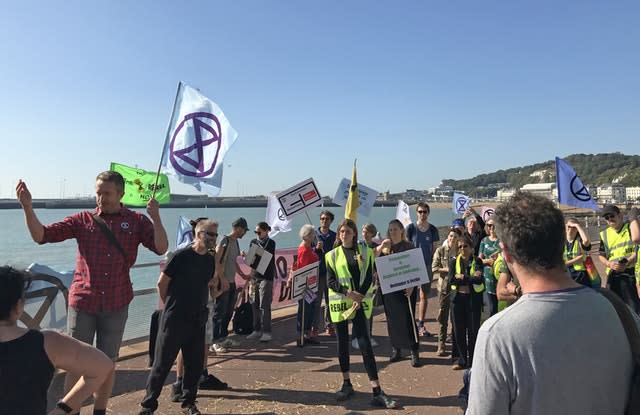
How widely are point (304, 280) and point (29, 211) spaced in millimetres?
4490

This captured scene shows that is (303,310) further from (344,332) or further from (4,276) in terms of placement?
(4,276)

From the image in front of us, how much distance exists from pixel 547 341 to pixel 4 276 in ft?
7.46

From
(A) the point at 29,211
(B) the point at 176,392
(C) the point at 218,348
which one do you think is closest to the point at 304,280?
(C) the point at 218,348

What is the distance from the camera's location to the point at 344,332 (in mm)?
5004

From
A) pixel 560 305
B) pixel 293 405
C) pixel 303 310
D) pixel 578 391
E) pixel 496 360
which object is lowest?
pixel 293 405

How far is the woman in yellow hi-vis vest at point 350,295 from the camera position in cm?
482

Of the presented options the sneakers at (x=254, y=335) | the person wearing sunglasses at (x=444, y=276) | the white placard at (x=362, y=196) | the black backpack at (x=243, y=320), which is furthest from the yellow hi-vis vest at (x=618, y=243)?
the black backpack at (x=243, y=320)

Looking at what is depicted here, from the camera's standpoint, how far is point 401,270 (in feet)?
20.2

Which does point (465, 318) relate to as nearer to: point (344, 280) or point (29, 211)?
point (344, 280)

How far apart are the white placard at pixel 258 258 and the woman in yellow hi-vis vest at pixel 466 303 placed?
2930 millimetres

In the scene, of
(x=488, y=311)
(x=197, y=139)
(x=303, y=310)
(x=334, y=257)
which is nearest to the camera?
(x=334, y=257)

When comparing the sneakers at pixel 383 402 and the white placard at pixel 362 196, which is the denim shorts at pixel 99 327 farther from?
the white placard at pixel 362 196

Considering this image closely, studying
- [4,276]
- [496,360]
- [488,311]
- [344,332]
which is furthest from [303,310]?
[496,360]

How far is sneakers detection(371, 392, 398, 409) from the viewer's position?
4613mm
